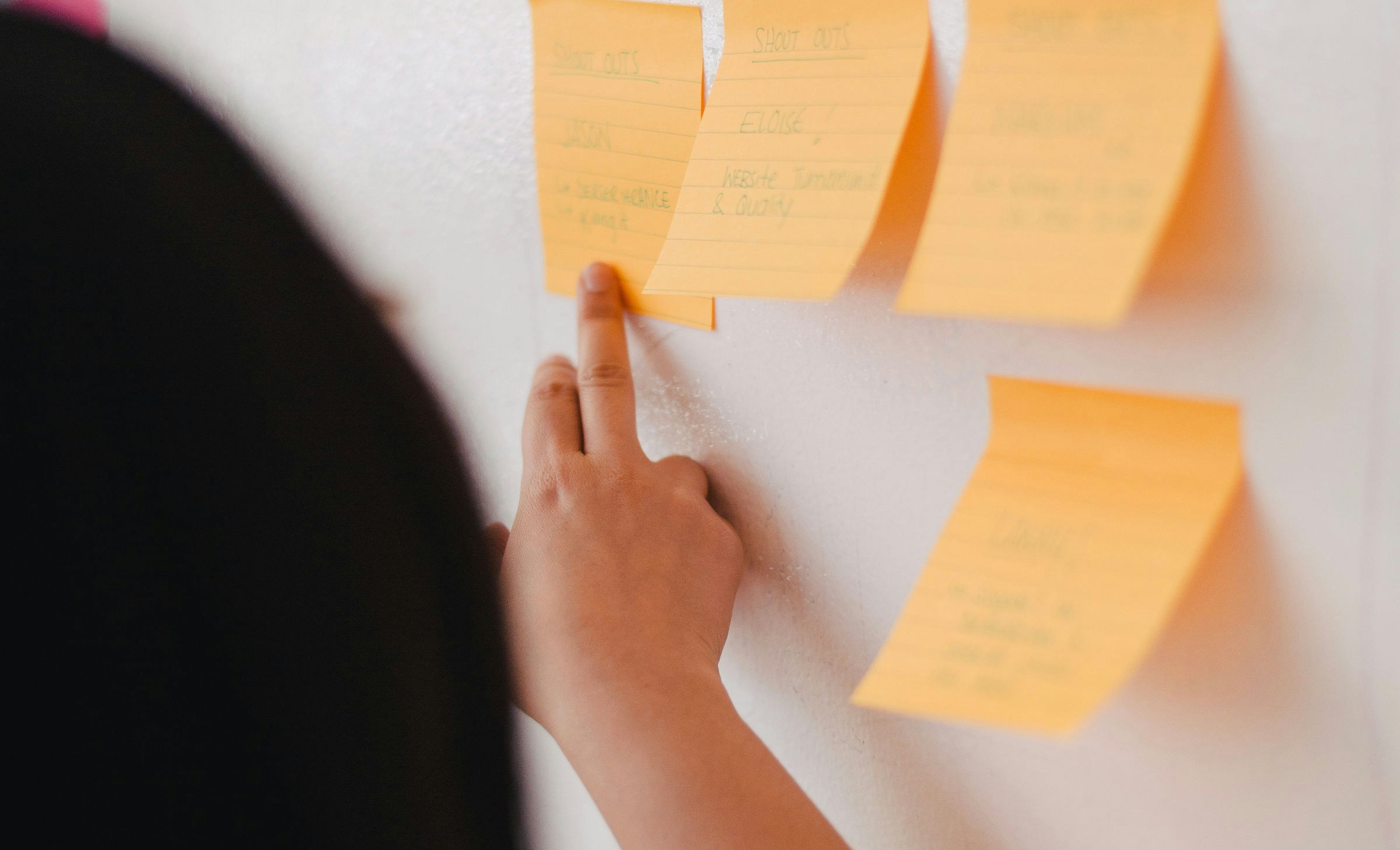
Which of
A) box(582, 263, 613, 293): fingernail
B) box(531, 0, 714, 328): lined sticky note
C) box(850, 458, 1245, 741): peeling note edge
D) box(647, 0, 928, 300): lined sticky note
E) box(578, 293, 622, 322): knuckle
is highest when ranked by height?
box(531, 0, 714, 328): lined sticky note

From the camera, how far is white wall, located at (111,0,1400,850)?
292 mm

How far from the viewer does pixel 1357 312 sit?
11.3 inches

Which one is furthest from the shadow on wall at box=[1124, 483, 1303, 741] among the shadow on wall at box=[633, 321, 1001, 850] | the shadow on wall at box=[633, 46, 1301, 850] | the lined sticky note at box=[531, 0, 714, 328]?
the lined sticky note at box=[531, 0, 714, 328]

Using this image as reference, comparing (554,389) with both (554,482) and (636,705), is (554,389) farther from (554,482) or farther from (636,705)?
(636,705)

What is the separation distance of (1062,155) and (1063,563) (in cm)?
14

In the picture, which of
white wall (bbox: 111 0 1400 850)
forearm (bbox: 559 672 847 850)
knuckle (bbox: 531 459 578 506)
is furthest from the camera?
knuckle (bbox: 531 459 578 506)

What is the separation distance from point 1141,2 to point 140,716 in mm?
402

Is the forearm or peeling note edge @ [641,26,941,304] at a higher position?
peeling note edge @ [641,26,941,304]

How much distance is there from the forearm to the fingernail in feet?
0.70

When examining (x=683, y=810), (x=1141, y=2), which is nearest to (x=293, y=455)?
(x=683, y=810)

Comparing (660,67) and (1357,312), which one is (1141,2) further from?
(660,67)

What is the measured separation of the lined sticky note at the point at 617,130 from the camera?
1.53 feet

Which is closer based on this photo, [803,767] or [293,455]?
[293,455]

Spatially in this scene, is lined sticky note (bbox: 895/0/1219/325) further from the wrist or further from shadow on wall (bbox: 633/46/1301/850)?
the wrist
